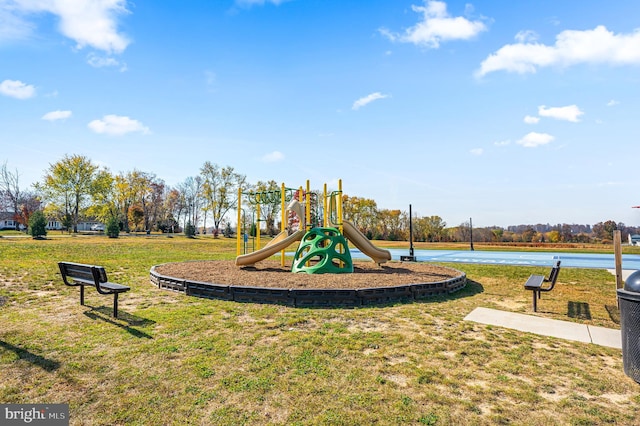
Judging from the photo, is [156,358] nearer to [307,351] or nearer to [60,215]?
[307,351]

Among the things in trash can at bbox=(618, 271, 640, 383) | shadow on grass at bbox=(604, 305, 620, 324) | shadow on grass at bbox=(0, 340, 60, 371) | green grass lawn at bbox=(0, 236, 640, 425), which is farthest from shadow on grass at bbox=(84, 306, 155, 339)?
shadow on grass at bbox=(604, 305, 620, 324)

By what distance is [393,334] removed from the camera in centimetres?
559

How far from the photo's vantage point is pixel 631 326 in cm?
416

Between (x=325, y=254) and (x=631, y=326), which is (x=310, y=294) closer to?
(x=325, y=254)

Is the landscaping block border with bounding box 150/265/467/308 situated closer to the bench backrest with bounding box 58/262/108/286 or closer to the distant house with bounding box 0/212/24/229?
the bench backrest with bounding box 58/262/108/286


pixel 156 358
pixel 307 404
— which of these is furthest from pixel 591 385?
pixel 156 358

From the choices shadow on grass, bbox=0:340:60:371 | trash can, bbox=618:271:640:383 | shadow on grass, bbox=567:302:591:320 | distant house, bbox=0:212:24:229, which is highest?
distant house, bbox=0:212:24:229

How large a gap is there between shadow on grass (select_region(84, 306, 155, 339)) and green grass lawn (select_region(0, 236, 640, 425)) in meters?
0.02

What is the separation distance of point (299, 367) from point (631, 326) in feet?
12.8

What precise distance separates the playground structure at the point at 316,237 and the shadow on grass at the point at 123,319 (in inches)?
227

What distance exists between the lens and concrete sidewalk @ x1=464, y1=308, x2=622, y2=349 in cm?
551

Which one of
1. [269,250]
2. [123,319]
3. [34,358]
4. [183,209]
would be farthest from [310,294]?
[183,209]

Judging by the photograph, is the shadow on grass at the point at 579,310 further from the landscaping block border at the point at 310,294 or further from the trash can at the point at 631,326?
the trash can at the point at 631,326

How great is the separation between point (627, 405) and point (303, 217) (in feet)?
33.4
